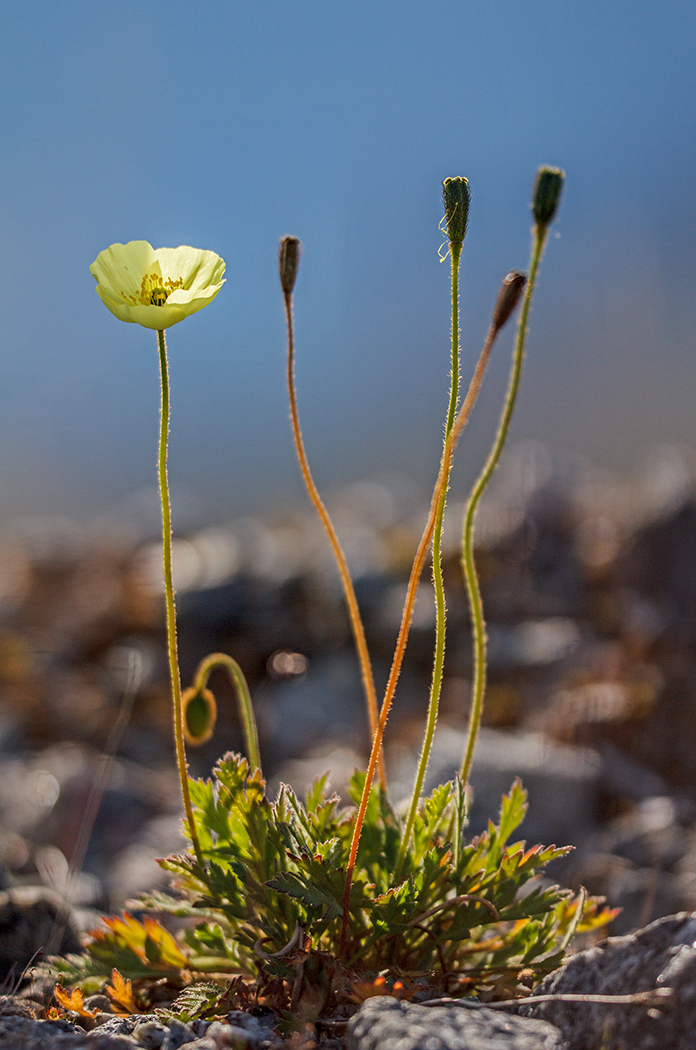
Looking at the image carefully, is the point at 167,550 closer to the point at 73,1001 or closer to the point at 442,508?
the point at 442,508

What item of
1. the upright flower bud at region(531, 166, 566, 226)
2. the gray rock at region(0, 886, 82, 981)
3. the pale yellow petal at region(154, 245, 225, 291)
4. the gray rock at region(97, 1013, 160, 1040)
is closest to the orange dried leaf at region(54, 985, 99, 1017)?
the gray rock at region(97, 1013, 160, 1040)

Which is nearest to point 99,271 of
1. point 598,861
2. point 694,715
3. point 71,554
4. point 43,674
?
point 598,861

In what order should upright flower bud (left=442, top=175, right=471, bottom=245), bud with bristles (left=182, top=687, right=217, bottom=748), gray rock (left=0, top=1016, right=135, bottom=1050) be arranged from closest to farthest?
gray rock (left=0, top=1016, right=135, bottom=1050), upright flower bud (left=442, top=175, right=471, bottom=245), bud with bristles (left=182, top=687, right=217, bottom=748)

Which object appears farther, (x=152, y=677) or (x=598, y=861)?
(x=152, y=677)

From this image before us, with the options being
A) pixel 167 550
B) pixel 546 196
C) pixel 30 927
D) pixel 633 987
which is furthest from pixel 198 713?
pixel 546 196

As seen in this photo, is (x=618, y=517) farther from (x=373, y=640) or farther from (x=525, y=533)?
(x=373, y=640)

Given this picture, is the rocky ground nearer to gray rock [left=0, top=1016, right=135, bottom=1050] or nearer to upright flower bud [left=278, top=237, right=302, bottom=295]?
gray rock [left=0, top=1016, right=135, bottom=1050]

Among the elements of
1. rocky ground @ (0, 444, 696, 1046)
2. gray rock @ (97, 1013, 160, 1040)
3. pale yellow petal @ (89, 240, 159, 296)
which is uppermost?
pale yellow petal @ (89, 240, 159, 296)
